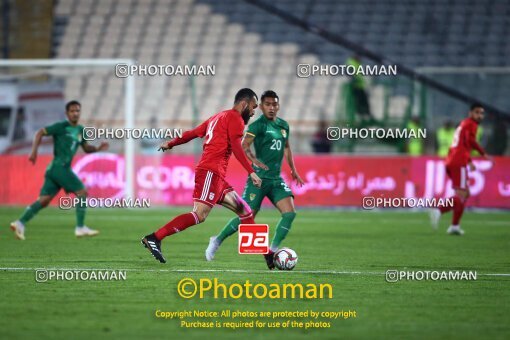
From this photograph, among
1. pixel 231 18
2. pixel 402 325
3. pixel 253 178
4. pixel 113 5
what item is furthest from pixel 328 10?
pixel 402 325

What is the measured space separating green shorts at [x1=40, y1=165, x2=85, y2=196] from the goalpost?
682cm

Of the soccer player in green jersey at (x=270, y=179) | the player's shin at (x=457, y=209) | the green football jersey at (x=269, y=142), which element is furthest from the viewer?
the player's shin at (x=457, y=209)

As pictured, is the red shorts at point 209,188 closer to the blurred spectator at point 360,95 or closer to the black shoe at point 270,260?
the black shoe at point 270,260

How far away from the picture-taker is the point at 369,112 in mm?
27125

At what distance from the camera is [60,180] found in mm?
17891

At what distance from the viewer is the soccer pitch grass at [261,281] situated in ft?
28.9

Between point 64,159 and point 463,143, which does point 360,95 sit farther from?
point 64,159

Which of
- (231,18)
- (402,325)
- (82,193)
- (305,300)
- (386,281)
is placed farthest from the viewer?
(231,18)

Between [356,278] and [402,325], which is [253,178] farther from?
[402,325]

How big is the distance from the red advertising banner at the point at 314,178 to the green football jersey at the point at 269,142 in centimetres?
1123

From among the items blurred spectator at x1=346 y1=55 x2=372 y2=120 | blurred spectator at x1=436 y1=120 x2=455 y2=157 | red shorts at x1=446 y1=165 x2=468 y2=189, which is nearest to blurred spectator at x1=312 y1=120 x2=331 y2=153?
blurred spectator at x1=346 y1=55 x2=372 y2=120

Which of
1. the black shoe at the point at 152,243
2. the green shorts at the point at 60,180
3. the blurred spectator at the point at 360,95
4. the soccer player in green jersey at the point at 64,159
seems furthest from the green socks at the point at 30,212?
the blurred spectator at the point at 360,95

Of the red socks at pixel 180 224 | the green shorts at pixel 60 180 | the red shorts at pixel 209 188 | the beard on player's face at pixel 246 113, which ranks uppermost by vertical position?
the beard on player's face at pixel 246 113

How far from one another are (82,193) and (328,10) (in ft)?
66.7
